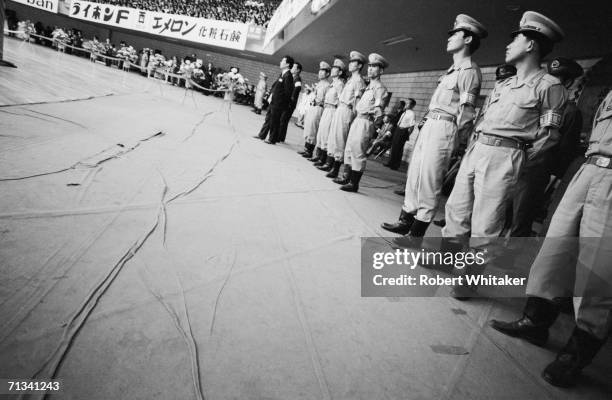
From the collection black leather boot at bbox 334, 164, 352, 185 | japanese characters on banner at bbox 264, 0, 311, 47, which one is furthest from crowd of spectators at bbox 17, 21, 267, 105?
black leather boot at bbox 334, 164, 352, 185

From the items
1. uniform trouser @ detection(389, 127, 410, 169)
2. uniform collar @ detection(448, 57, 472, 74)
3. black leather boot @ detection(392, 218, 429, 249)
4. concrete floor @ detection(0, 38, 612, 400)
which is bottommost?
concrete floor @ detection(0, 38, 612, 400)

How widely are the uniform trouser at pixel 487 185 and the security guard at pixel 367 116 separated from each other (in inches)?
83.6

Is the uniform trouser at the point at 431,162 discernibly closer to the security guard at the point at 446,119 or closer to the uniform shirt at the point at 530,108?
the security guard at the point at 446,119

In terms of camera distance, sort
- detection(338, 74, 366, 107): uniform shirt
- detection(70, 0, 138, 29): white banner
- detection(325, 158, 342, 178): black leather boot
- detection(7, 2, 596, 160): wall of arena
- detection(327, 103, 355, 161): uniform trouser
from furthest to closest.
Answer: detection(70, 0, 138, 29): white banner → detection(7, 2, 596, 160): wall of arena → detection(325, 158, 342, 178): black leather boot → detection(327, 103, 355, 161): uniform trouser → detection(338, 74, 366, 107): uniform shirt

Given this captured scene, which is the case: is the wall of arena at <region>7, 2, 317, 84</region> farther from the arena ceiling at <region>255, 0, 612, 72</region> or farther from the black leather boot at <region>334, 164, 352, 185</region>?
the black leather boot at <region>334, 164, 352, 185</region>

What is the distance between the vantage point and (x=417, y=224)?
2752 mm

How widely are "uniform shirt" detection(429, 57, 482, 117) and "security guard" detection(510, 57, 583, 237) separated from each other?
102 cm

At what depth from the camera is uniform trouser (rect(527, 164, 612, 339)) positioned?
1.41 meters

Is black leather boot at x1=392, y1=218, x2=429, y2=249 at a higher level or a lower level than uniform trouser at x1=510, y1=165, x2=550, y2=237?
lower

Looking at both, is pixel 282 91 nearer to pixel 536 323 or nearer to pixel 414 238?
pixel 414 238

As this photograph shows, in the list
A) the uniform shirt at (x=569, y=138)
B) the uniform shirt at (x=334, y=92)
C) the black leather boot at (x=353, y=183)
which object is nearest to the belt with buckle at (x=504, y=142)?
the uniform shirt at (x=569, y=138)

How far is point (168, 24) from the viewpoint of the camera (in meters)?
17.8

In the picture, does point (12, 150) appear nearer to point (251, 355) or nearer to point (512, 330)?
point (251, 355)

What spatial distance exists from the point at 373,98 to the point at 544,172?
2.13m
